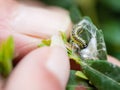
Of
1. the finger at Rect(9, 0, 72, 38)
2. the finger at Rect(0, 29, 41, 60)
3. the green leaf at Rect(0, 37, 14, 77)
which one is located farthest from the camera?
the finger at Rect(9, 0, 72, 38)

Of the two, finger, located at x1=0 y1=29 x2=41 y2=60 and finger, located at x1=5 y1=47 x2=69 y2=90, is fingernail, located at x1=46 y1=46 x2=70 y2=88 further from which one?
finger, located at x1=0 y1=29 x2=41 y2=60

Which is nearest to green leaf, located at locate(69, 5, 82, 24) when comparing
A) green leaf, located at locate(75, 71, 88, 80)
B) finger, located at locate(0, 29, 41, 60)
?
finger, located at locate(0, 29, 41, 60)

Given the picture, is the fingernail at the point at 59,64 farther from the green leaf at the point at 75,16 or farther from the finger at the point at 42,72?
the green leaf at the point at 75,16

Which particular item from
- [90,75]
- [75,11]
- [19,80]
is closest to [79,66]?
[90,75]

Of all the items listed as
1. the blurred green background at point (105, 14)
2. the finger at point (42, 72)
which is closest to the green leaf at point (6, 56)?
the finger at point (42, 72)

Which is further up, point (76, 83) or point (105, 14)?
point (105, 14)

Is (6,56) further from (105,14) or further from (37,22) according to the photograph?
(105,14)

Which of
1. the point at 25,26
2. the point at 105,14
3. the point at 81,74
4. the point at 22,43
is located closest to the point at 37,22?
the point at 25,26
